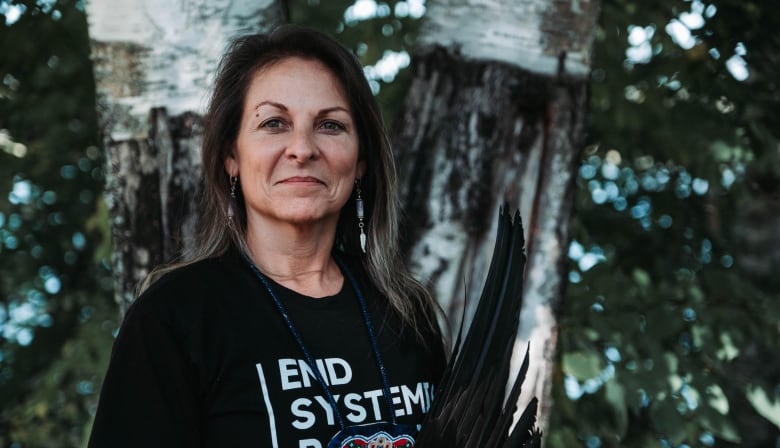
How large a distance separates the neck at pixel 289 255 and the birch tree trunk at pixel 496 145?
660 mm

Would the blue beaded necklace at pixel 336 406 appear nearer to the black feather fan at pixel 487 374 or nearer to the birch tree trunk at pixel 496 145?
the black feather fan at pixel 487 374

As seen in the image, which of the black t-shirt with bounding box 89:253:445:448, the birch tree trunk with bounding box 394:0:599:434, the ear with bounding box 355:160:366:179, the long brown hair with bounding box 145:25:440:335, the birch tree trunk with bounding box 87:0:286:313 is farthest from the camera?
the birch tree trunk with bounding box 394:0:599:434

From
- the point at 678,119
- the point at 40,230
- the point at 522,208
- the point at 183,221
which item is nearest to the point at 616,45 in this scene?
the point at 678,119

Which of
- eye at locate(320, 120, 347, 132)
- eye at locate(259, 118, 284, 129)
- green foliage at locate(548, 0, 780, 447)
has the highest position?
eye at locate(259, 118, 284, 129)

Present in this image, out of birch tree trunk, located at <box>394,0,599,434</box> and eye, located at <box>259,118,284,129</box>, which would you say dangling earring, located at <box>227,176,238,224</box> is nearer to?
eye, located at <box>259,118,284,129</box>

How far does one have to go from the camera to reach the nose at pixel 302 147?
1973 mm

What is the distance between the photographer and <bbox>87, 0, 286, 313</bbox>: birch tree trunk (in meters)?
2.50

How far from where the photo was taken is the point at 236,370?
1812 millimetres

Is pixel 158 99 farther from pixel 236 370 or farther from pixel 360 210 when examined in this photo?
pixel 236 370

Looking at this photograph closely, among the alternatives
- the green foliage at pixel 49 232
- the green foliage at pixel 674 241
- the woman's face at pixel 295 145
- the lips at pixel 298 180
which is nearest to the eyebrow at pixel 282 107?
the woman's face at pixel 295 145

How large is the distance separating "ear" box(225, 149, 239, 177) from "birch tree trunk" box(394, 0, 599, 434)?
714 millimetres

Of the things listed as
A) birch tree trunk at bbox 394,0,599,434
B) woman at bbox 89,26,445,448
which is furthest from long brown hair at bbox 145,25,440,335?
birch tree trunk at bbox 394,0,599,434

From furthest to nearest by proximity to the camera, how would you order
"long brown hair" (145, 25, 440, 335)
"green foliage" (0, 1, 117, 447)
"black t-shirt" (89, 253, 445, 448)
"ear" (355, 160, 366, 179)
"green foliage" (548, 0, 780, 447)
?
"green foliage" (0, 1, 117, 447)
"green foliage" (548, 0, 780, 447)
"ear" (355, 160, 366, 179)
"long brown hair" (145, 25, 440, 335)
"black t-shirt" (89, 253, 445, 448)

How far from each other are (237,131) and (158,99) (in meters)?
0.50
